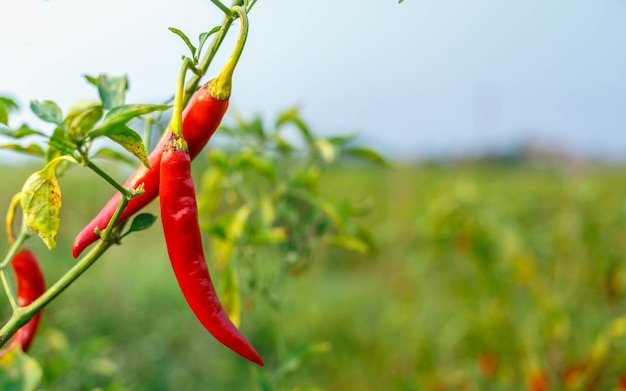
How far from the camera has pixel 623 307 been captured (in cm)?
275

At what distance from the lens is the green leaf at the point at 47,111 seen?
2.00 ft

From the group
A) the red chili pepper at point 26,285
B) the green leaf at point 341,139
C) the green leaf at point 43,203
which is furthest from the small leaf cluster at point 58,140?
the green leaf at point 341,139

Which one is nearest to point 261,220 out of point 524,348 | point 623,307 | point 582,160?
point 524,348

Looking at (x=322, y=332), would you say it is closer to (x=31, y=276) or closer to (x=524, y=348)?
(x=524, y=348)

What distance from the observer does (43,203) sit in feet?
1.95

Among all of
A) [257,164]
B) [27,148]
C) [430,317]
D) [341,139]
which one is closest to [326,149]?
[341,139]

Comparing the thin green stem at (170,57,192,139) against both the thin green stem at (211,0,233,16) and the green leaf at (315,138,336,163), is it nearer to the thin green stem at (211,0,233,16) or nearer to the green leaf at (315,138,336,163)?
the thin green stem at (211,0,233,16)

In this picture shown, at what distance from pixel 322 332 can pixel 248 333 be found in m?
0.47

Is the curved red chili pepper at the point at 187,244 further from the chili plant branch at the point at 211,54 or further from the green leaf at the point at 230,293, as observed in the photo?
the green leaf at the point at 230,293

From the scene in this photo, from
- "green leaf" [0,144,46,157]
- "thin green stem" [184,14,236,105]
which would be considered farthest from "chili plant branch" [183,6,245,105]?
"green leaf" [0,144,46,157]

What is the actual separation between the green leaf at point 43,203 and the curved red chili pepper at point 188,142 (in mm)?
27

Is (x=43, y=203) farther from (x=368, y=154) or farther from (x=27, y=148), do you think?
(x=368, y=154)

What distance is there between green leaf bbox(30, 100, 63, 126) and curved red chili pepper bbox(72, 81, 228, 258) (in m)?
0.08

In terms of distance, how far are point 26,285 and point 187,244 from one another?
262mm
